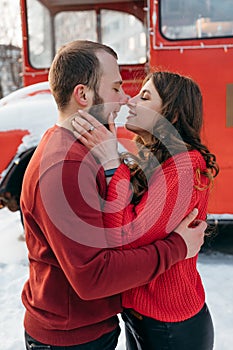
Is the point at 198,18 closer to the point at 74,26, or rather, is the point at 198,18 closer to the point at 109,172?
the point at 74,26

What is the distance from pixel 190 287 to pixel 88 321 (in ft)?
1.14

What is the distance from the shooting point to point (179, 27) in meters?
3.33

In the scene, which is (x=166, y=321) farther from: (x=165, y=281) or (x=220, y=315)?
(x=220, y=315)

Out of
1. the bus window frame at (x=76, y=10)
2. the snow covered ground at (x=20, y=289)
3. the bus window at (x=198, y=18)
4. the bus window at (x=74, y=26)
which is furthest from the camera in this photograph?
the bus window at (x=74, y=26)

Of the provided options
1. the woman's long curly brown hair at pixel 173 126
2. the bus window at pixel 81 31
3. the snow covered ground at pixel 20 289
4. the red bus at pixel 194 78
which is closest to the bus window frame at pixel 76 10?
the bus window at pixel 81 31

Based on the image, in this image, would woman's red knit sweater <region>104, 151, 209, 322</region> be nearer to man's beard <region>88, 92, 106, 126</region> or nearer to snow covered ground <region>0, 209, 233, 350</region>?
man's beard <region>88, 92, 106, 126</region>

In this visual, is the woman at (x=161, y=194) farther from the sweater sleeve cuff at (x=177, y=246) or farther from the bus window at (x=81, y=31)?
the bus window at (x=81, y=31)

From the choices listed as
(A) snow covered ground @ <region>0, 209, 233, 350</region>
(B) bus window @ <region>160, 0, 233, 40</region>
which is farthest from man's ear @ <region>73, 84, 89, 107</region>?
(B) bus window @ <region>160, 0, 233, 40</region>

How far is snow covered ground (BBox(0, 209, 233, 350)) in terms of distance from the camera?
270 centimetres

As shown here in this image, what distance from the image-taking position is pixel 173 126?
141cm

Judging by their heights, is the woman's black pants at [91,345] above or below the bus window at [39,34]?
below

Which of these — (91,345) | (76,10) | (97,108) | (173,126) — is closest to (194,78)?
(76,10)

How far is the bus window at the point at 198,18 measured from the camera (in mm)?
3277

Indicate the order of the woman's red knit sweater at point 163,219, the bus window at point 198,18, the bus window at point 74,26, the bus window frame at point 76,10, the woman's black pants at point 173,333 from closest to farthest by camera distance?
the woman's red knit sweater at point 163,219, the woman's black pants at point 173,333, the bus window at point 198,18, the bus window frame at point 76,10, the bus window at point 74,26
